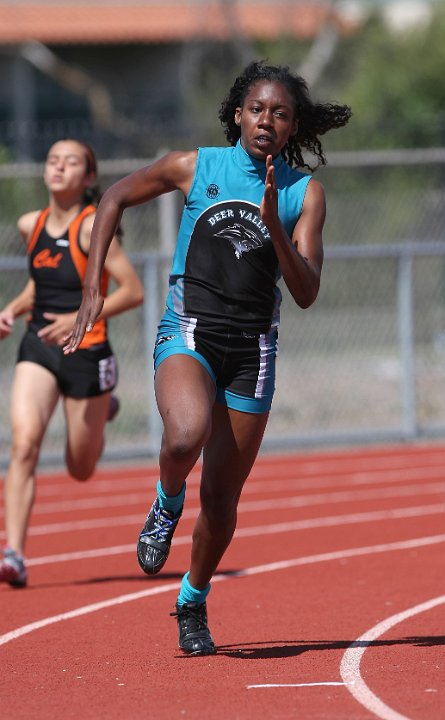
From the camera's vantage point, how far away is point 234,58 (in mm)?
29469

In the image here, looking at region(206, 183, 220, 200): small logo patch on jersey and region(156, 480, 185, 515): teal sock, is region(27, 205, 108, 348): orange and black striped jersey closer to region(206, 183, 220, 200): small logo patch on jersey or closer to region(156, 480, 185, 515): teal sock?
region(206, 183, 220, 200): small logo patch on jersey

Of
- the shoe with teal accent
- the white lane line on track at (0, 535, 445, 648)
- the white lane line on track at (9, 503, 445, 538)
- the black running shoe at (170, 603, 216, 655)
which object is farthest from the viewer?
the white lane line on track at (9, 503, 445, 538)

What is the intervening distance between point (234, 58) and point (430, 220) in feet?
39.1

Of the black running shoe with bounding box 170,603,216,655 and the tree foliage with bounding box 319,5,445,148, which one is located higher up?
the tree foliage with bounding box 319,5,445,148

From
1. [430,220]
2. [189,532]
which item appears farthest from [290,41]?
[189,532]

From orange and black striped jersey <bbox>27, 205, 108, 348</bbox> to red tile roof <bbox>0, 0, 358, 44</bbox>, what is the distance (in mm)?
23563

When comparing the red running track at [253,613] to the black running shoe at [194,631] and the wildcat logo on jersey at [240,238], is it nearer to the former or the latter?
the black running shoe at [194,631]

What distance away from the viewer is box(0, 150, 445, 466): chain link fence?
15500 mm

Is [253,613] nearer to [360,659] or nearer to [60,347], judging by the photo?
[360,659]

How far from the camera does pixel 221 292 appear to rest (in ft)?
20.6

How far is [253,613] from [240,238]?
2.33 meters

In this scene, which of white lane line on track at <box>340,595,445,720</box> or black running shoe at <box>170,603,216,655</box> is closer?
white lane line on track at <box>340,595,445,720</box>

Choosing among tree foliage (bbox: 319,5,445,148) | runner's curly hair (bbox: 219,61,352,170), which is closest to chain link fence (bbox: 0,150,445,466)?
runner's curly hair (bbox: 219,61,352,170)

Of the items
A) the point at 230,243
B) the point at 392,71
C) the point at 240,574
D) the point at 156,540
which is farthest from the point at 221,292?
the point at 392,71
